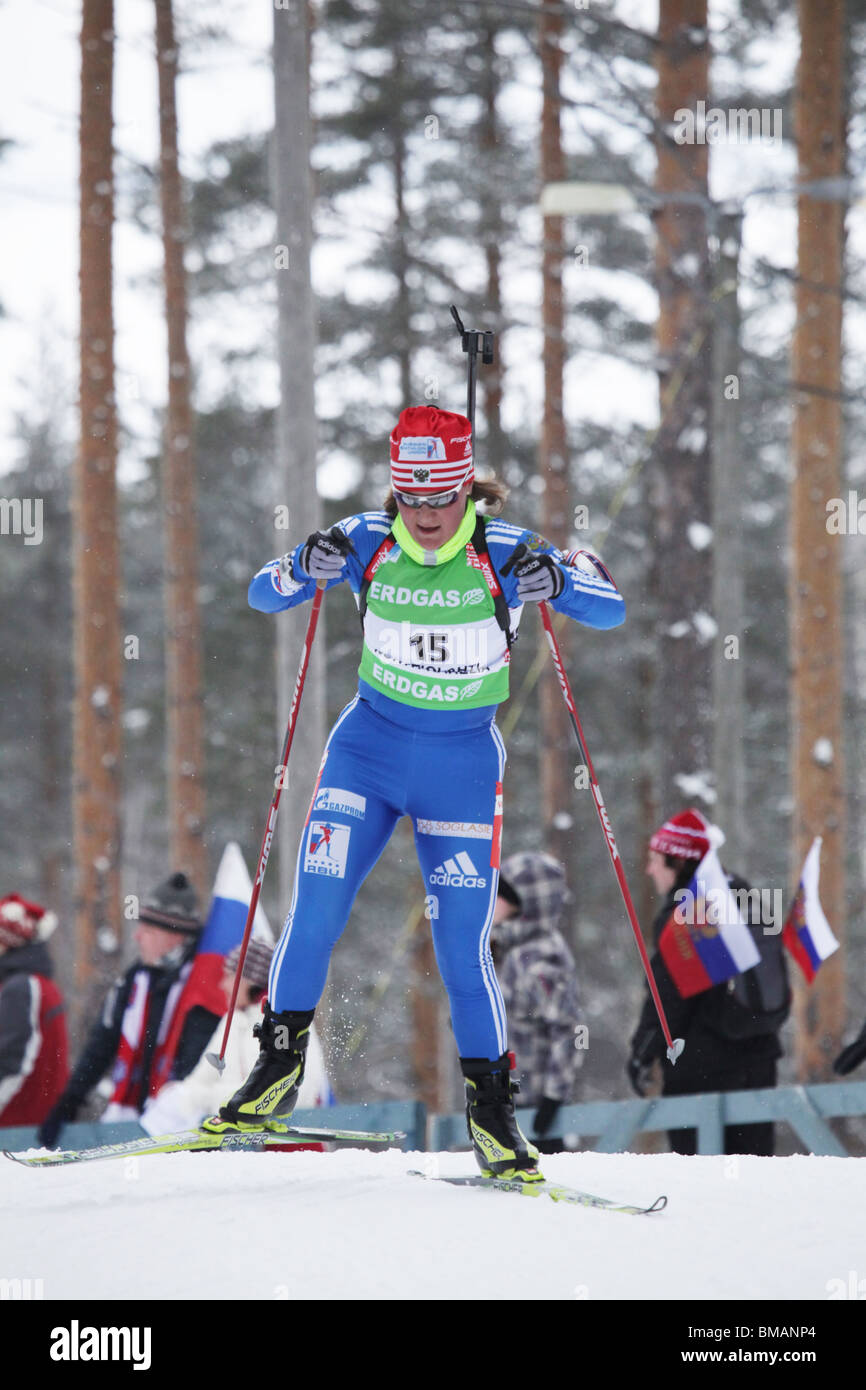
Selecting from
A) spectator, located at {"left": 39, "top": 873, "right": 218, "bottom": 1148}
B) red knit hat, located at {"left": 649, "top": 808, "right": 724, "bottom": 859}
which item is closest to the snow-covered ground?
spectator, located at {"left": 39, "top": 873, "right": 218, "bottom": 1148}

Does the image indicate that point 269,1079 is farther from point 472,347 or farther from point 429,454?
point 472,347

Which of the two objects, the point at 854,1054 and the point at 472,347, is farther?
the point at 854,1054

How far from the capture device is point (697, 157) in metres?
9.47

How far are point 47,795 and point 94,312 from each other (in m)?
13.7

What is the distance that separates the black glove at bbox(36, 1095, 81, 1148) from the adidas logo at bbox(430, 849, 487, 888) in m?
2.20

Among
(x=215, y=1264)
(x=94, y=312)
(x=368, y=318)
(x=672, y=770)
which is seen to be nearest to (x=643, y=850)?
(x=368, y=318)

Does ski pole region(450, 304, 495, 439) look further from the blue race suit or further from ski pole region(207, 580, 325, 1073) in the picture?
ski pole region(207, 580, 325, 1073)

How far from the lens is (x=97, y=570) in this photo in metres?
11.7

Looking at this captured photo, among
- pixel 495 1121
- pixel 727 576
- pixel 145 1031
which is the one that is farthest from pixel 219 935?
pixel 727 576

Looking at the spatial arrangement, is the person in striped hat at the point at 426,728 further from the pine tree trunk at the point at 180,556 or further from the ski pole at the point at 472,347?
the pine tree trunk at the point at 180,556

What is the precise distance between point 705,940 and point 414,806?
5.41 feet

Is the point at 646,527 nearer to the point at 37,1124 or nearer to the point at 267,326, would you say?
the point at 267,326

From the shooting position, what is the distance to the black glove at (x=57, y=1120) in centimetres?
539

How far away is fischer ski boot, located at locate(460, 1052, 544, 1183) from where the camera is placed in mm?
4199
